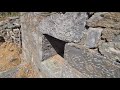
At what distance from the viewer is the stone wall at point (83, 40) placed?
1.97 m

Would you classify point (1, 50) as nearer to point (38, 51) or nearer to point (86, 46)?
point (38, 51)

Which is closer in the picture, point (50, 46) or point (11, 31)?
point (50, 46)

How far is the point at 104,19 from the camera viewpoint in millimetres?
2051

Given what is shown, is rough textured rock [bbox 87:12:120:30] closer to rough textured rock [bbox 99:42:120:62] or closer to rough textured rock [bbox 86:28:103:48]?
rough textured rock [bbox 86:28:103:48]

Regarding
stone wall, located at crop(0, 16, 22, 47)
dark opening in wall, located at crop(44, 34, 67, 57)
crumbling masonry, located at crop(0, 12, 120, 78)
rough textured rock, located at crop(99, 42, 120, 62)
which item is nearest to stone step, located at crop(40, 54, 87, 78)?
crumbling masonry, located at crop(0, 12, 120, 78)

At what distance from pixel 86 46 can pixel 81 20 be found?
35 centimetres

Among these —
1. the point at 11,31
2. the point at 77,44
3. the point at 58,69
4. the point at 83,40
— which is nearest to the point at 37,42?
the point at 58,69

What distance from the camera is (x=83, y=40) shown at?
7.88 ft

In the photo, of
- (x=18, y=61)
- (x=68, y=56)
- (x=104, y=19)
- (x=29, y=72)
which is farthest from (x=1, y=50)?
(x=104, y=19)

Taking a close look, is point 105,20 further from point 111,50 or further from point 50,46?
point 50,46

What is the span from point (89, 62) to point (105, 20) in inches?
23.2

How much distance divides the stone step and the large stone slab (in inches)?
3.4
